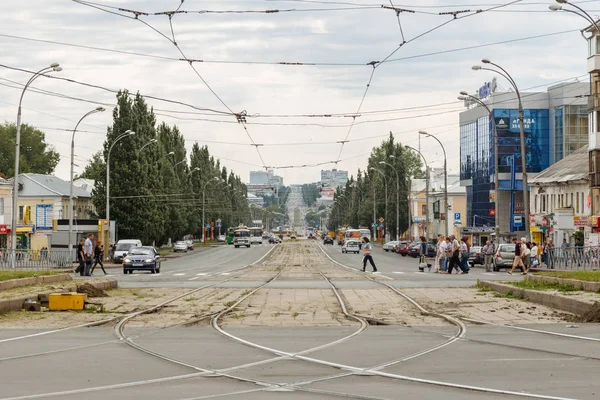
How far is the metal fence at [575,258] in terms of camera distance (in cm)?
4544

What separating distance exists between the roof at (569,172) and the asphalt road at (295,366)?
5785 centimetres

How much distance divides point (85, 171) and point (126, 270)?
429 ft

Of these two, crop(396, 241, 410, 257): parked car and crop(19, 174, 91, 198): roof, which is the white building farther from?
crop(19, 174, 91, 198): roof

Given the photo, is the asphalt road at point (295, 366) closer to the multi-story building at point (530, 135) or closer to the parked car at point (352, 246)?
the parked car at point (352, 246)

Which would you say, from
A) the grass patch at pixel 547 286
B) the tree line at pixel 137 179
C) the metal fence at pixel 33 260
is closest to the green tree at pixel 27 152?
the tree line at pixel 137 179

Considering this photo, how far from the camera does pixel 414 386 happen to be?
1064 centimetres

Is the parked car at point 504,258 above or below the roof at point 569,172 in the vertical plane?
below

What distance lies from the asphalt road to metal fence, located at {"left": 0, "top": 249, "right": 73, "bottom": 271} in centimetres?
3388

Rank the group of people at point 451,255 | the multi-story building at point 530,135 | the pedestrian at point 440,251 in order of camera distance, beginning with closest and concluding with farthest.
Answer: the group of people at point 451,255, the pedestrian at point 440,251, the multi-story building at point 530,135

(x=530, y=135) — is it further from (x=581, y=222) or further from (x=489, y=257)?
(x=489, y=257)

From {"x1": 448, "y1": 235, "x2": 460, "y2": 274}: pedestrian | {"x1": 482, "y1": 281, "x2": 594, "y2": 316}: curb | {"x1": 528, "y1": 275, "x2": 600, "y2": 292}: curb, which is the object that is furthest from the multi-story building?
{"x1": 482, "y1": 281, "x2": 594, "y2": 316}: curb

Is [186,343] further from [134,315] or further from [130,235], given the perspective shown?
[130,235]

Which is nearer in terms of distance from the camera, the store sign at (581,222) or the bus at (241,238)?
the store sign at (581,222)

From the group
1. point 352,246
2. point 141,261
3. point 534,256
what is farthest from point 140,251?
point 352,246
